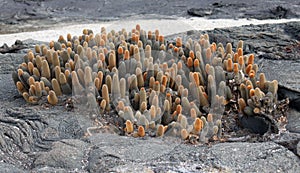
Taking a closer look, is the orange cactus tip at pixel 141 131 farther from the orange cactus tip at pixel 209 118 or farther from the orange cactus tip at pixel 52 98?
the orange cactus tip at pixel 52 98

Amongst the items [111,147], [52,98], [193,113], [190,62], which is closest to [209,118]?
[193,113]

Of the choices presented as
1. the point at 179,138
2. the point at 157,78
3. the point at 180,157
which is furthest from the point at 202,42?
the point at 180,157

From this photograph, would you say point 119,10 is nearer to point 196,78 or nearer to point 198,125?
point 196,78

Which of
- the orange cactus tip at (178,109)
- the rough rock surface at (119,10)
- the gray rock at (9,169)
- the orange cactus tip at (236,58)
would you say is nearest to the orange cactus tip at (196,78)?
the orange cactus tip at (178,109)

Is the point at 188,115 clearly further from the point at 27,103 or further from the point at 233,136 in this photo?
the point at 27,103

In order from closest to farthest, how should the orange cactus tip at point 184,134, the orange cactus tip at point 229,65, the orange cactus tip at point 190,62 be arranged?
the orange cactus tip at point 184,134, the orange cactus tip at point 229,65, the orange cactus tip at point 190,62

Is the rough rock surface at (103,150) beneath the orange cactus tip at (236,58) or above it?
beneath

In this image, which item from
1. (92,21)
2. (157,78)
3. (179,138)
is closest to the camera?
(179,138)

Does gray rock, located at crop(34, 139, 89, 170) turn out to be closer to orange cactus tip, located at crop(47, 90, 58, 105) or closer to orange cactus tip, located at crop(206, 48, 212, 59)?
orange cactus tip, located at crop(47, 90, 58, 105)
